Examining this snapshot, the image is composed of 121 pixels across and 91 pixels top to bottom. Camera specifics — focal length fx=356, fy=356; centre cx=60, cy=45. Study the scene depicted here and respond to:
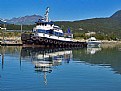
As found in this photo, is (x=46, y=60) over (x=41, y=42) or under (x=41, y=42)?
under

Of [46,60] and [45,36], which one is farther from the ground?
[45,36]

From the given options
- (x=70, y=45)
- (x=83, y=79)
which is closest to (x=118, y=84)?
(x=83, y=79)

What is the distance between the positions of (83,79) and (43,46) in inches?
2017

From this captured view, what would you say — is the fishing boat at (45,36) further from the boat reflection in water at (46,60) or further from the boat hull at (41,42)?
the boat reflection in water at (46,60)

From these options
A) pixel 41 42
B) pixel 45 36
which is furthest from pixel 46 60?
pixel 45 36

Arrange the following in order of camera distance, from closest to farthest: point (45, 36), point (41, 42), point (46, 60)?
point (46, 60), point (41, 42), point (45, 36)

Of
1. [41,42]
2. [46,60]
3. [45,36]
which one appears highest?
[45,36]

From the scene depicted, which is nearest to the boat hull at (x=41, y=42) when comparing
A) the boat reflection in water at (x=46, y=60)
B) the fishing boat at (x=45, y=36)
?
the fishing boat at (x=45, y=36)

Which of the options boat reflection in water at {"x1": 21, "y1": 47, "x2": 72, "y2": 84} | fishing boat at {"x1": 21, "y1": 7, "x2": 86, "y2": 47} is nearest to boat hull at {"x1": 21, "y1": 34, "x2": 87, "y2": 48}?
fishing boat at {"x1": 21, "y1": 7, "x2": 86, "y2": 47}

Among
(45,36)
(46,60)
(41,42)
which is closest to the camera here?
Answer: (46,60)

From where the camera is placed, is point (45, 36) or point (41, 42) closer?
point (41, 42)

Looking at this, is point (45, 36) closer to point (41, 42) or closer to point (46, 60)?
point (41, 42)

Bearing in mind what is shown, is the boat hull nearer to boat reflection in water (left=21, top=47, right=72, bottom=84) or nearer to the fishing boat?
the fishing boat

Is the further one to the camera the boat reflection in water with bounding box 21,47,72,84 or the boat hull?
the boat hull
